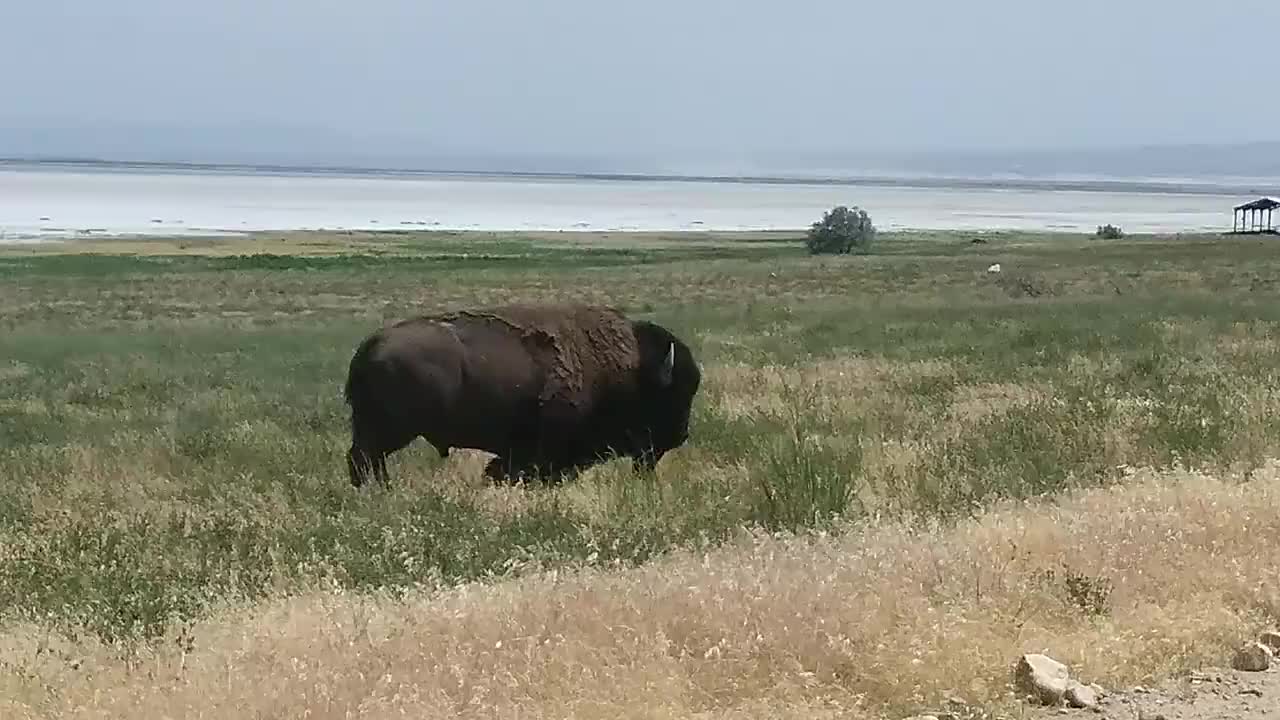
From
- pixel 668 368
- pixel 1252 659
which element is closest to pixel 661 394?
pixel 668 368

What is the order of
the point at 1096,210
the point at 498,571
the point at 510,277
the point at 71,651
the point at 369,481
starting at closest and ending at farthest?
the point at 71,651 < the point at 498,571 < the point at 369,481 < the point at 510,277 < the point at 1096,210

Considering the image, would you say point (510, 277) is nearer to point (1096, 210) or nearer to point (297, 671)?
point (297, 671)

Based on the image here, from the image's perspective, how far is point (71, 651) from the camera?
21.1 feet

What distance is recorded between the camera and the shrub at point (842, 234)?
8181 cm

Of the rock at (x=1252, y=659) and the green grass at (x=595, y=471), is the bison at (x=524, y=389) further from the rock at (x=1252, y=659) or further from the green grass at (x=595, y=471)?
the rock at (x=1252, y=659)

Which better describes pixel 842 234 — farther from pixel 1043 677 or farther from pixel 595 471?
pixel 1043 677

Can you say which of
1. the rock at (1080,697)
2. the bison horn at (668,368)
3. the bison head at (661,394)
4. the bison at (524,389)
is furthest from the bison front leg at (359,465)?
the rock at (1080,697)

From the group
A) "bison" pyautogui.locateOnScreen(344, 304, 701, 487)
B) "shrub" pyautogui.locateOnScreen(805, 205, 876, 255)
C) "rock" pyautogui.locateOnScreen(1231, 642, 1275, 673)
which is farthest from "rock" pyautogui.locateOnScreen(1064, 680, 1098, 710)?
"shrub" pyautogui.locateOnScreen(805, 205, 876, 255)

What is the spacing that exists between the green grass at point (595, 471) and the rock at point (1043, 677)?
300 cm

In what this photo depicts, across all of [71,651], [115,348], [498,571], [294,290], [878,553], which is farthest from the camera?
[294,290]

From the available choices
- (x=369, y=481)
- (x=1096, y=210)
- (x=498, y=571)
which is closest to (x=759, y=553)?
(x=498, y=571)

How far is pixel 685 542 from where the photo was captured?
8.88 meters

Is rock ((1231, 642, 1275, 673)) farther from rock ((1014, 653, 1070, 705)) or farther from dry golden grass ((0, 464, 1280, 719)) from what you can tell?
rock ((1014, 653, 1070, 705))

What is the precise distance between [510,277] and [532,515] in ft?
151
